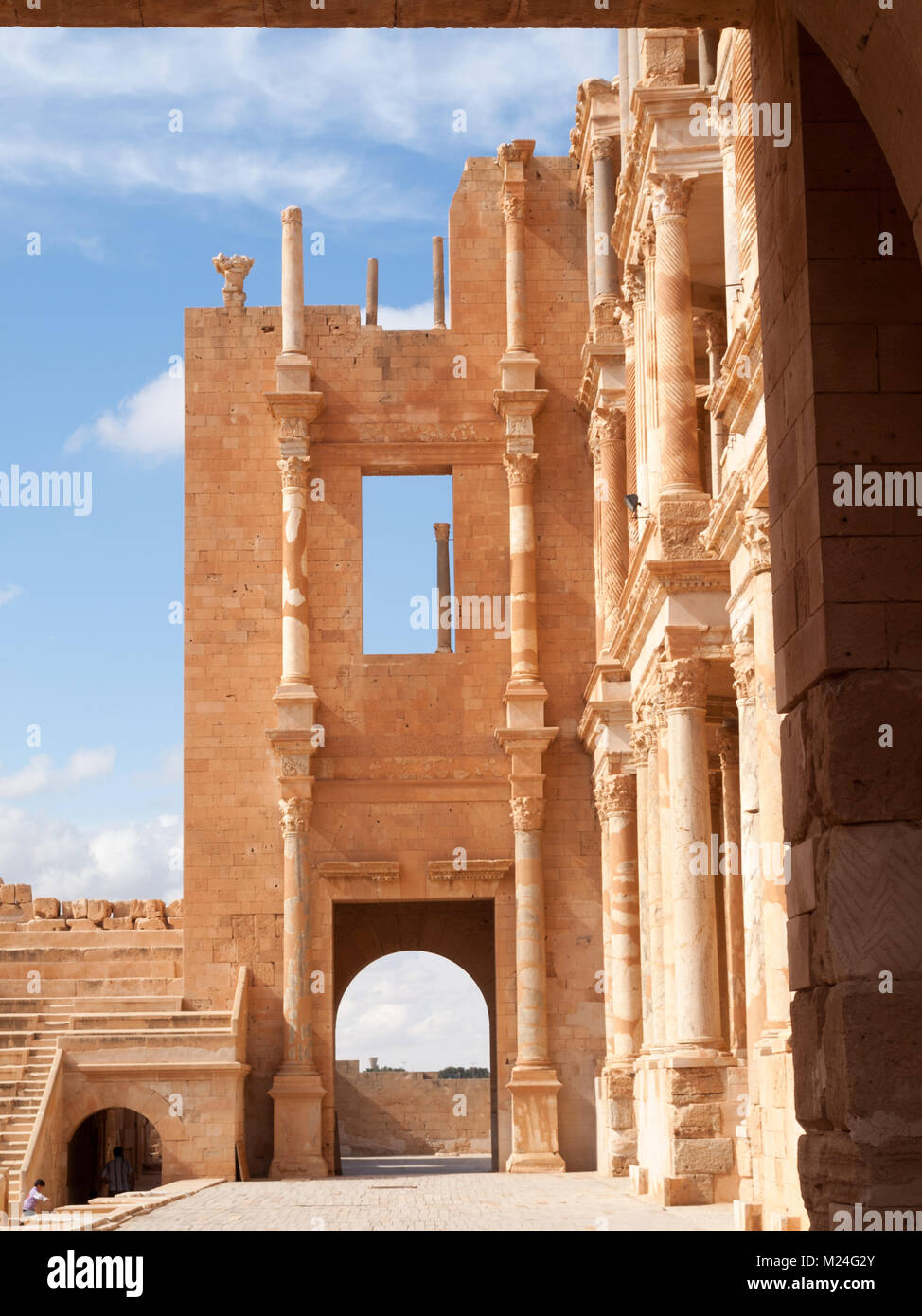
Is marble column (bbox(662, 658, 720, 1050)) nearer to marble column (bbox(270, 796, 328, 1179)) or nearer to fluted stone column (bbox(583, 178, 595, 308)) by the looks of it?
marble column (bbox(270, 796, 328, 1179))

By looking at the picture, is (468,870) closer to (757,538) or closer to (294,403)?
(294,403)

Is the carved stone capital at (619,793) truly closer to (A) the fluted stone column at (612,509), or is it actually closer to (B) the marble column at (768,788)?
(A) the fluted stone column at (612,509)

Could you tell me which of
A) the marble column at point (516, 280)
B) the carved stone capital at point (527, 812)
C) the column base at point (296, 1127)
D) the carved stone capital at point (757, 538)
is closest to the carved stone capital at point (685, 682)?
the carved stone capital at point (757, 538)

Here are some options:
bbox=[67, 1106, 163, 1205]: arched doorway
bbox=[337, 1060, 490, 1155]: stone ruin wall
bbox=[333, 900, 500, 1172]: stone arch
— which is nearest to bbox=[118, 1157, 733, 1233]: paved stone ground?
bbox=[67, 1106, 163, 1205]: arched doorway

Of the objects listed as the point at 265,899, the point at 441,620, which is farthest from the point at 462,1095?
the point at 265,899

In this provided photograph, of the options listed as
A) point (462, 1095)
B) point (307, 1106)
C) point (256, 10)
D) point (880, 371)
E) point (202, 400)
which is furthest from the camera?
point (462, 1095)

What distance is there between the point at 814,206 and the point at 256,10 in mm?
2414

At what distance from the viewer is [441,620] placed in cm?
3350

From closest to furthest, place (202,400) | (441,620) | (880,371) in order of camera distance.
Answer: (880,371)
(202,400)
(441,620)

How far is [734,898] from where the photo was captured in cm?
2266

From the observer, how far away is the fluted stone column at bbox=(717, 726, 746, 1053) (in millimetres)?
21969

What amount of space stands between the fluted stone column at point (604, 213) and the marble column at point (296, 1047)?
8.61m

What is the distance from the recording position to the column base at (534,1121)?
25406mm
